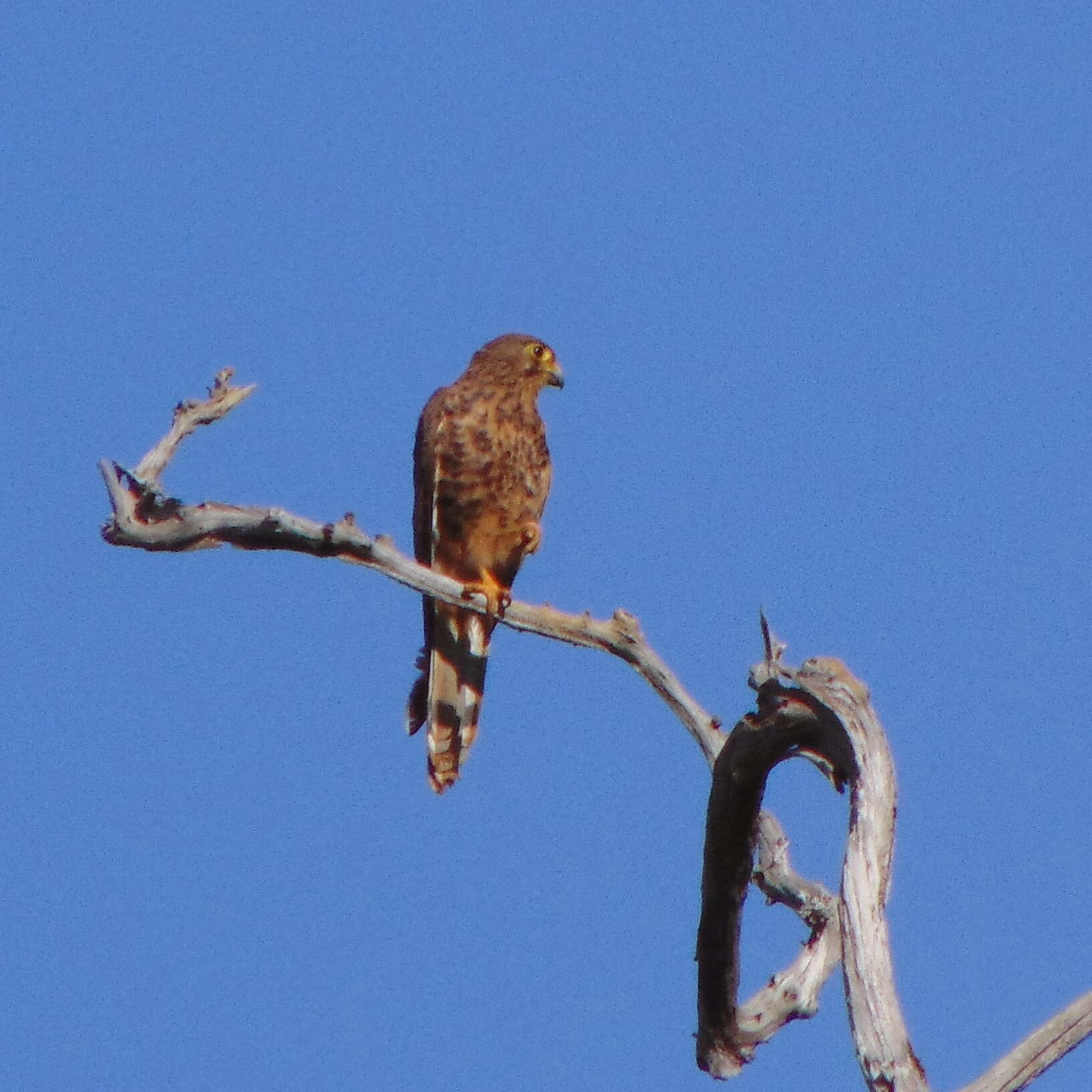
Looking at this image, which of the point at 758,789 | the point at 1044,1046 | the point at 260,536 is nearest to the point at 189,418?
the point at 260,536

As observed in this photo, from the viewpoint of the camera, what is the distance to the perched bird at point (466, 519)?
7.03m

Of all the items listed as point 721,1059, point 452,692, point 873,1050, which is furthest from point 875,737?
point 452,692

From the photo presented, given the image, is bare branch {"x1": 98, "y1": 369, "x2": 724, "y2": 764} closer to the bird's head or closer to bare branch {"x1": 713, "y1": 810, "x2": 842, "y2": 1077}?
bare branch {"x1": 713, "y1": 810, "x2": 842, "y2": 1077}

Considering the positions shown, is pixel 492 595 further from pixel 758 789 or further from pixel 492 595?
pixel 758 789

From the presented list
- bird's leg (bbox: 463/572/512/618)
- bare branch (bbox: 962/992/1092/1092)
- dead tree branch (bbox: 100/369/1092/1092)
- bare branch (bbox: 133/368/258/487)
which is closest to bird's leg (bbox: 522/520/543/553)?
bird's leg (bbox: 463/572/512/618)

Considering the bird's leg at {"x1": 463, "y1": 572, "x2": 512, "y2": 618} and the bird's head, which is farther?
the bird's head

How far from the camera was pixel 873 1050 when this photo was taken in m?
3.49

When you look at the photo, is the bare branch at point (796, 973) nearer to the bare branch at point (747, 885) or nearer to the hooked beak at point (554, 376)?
the bare branch at point (747, 885)

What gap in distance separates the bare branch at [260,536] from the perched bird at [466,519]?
1839 mm

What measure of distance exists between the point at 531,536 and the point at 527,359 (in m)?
0.74

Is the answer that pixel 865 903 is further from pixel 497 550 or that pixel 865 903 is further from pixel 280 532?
pixel 497 550

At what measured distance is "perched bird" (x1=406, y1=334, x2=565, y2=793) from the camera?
7.03 m

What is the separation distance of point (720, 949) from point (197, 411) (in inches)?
71.1

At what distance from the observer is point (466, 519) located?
7.14 m
